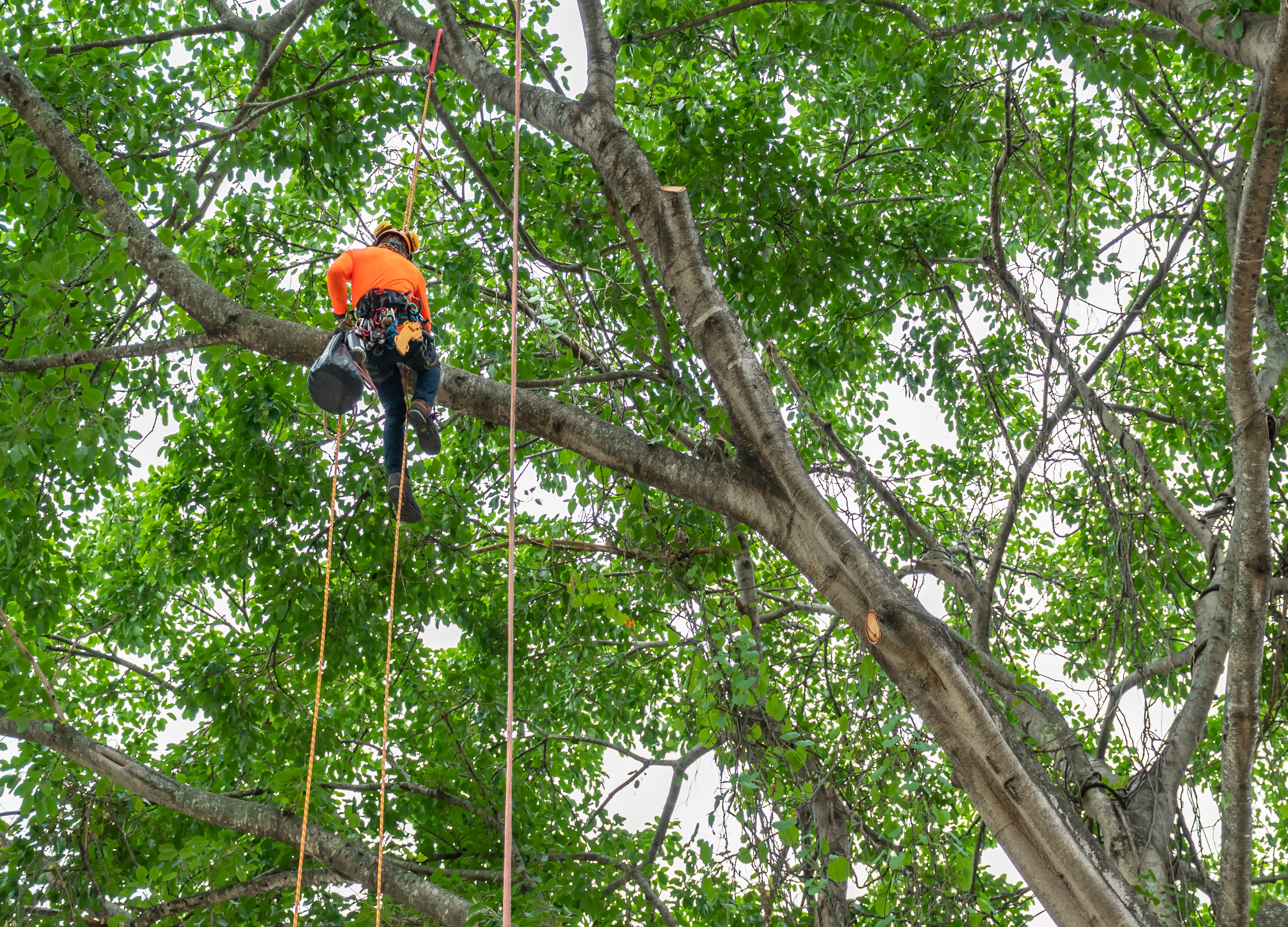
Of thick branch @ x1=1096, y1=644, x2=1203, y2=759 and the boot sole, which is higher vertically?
the boot sole

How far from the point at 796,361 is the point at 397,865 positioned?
353cm

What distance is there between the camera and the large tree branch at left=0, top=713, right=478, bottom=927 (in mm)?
4461

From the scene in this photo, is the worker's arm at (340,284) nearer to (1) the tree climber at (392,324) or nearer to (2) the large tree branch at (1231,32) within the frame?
(1) the tree climber at (392,324)

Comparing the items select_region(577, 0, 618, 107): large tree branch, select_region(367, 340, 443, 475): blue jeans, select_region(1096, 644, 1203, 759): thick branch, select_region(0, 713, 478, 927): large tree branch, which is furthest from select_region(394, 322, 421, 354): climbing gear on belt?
select_region(1096, 644, 1203, 759): thick branch

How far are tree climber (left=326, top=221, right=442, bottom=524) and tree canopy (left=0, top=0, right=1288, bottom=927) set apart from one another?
19 centimetres

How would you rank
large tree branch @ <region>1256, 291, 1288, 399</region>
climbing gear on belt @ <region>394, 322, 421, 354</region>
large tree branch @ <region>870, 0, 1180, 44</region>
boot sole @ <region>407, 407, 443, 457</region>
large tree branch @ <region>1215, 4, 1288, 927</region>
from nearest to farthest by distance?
large tree branch @ <region>1215, 4, 1288, 927</region> → large tree branch @ <region>870, 0, 1180, 44</region> → climbing gear on belt @ <region>394, 322, 421, 354</region> → boot sole @ <region>407, 407, 443, 457</region> → large tree branch @ <region>1256, 291, 1288, 399</region>

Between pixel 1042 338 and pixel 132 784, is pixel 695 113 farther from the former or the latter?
pixel 132 784

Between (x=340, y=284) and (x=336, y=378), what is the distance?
2.13 feet

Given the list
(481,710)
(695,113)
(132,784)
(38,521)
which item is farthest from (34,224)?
(481,710)

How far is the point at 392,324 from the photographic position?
3.74 m

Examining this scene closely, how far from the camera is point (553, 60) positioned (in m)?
6.01

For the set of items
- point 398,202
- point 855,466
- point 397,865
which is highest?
point 398,202

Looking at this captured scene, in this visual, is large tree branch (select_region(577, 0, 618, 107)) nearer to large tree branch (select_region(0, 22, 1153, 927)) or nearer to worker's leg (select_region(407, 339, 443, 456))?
large tree branch (select_region(0, 22, 1153, 927))

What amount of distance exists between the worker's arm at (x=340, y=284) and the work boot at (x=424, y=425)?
1.41ft
